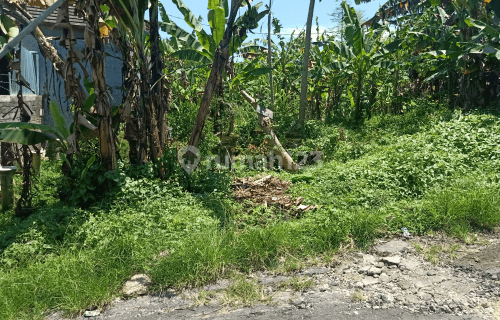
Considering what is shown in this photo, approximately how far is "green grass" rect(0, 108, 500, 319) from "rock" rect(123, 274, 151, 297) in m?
0.08

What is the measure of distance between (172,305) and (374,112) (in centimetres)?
920

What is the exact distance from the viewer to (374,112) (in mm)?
11578

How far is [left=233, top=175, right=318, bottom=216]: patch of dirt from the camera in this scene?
5.84 metres

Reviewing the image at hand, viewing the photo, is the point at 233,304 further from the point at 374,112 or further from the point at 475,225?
the point at 374,112

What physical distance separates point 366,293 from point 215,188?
10.2 feet

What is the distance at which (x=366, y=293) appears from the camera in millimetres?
3883

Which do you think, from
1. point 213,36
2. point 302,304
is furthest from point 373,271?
point 213,36

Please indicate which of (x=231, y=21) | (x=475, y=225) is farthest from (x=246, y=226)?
(x=231, y=21)

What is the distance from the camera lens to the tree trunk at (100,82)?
18.3 feet

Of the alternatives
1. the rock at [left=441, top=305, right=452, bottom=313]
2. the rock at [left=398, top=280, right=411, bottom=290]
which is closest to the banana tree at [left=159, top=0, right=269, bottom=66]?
the rock at [left=398, top=280, right=411, bottom=290]

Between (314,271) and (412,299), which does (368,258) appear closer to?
(314,271)

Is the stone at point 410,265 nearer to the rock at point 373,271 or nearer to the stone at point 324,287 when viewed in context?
the rock at point 373,271

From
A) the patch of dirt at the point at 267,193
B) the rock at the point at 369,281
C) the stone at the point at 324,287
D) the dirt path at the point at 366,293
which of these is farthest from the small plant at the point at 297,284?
the patch of dirt at the point at 267,193

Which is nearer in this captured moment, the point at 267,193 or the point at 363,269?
the point at 363,269
